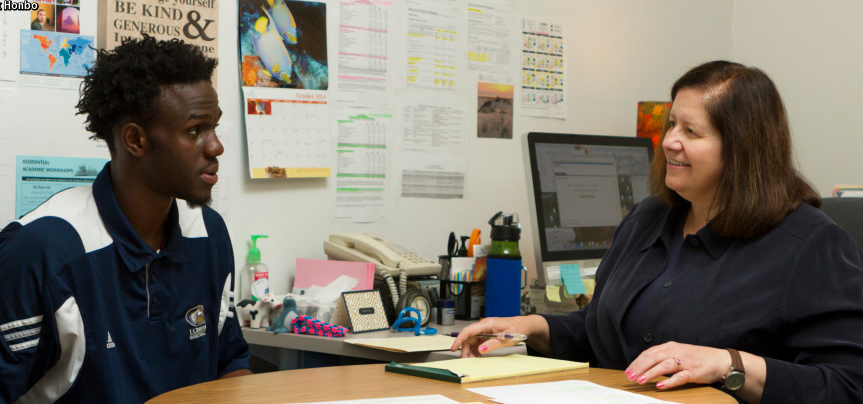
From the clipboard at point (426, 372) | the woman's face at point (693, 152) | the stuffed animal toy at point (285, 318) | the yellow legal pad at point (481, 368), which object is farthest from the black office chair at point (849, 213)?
the stuffed animal toy at point (285, 318)

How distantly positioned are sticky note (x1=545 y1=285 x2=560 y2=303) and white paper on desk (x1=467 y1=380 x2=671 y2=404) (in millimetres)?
1170

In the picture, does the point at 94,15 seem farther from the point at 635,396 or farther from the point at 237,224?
the point at 635,396

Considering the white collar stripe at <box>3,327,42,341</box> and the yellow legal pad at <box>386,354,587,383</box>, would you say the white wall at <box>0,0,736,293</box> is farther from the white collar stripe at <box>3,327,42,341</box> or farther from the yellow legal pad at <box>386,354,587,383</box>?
the yellow legal pad at <box>386,354,587,383</box>

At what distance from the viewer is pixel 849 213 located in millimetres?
1983

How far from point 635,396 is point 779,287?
425mm

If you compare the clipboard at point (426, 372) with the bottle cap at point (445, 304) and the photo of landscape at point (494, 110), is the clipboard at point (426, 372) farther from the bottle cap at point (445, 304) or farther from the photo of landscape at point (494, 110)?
the photo of landscape at point (494, 110)

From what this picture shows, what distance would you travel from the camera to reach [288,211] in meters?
2.56

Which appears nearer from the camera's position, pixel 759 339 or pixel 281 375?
pixel 281 375

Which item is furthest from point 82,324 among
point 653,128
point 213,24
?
point 653,128

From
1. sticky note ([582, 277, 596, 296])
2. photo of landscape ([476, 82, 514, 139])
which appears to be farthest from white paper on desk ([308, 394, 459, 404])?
photo of landscape ([476, 82, 514, 139])

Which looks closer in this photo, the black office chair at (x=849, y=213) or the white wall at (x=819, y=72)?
the black office chair at (x=849, y=213)

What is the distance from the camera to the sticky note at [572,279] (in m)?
2.54

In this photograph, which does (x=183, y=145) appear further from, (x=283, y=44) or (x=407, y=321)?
(x=283, y=44)

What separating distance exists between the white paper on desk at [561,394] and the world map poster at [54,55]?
139cm
